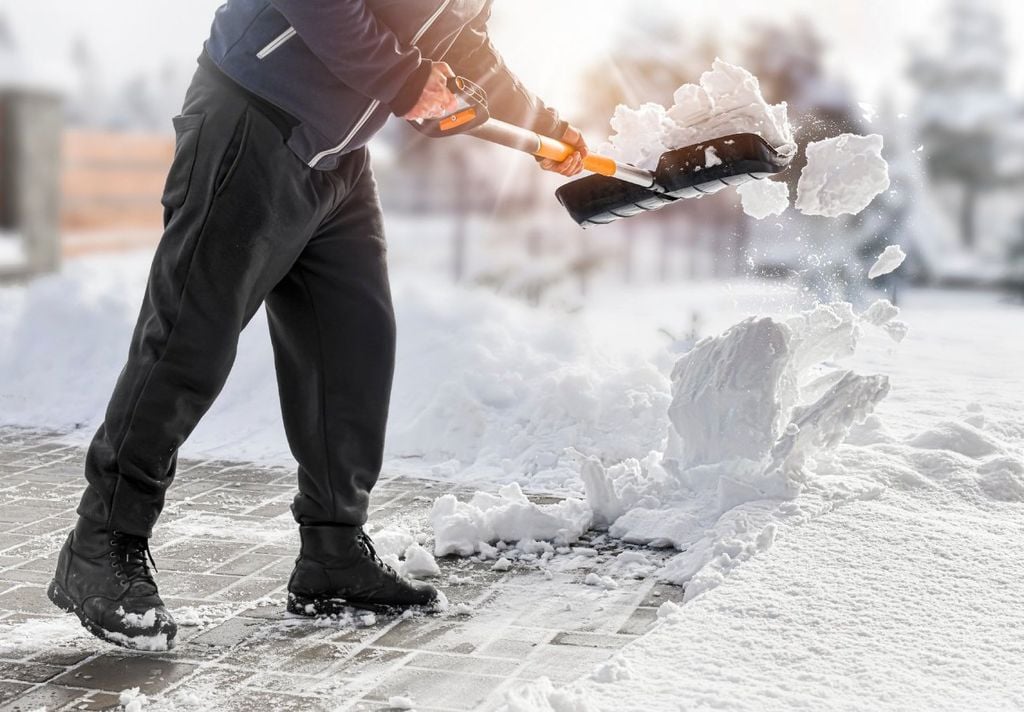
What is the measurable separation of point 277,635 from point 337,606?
0.67 ft

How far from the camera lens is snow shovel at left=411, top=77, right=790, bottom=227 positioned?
313 centimetres

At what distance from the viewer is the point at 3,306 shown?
27.7 ft

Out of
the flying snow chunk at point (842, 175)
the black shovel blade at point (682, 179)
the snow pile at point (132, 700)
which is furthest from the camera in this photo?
the flying snow chunk at point (842, 175)

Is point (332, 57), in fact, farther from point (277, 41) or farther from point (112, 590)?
point (112, 590)

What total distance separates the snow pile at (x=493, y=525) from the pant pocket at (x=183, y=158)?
4.28ft

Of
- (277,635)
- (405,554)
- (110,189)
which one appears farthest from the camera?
(110,189)

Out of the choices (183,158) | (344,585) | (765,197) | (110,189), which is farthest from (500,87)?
(110,189)

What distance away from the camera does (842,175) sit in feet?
12.6

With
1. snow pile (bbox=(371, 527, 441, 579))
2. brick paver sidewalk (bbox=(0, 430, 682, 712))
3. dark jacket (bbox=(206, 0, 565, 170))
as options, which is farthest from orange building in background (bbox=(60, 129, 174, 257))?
dark jacket (bbox=(206, 0, 565, 170))

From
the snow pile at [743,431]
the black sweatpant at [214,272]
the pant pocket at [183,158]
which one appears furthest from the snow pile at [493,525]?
the pant pocket at [183,158]

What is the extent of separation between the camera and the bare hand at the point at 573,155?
10.4ft

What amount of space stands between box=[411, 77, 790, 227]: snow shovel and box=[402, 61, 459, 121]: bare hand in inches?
9.2

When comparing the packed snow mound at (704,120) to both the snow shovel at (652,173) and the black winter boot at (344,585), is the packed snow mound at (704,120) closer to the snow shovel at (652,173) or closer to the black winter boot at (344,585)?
the snow shovel at (652,173)

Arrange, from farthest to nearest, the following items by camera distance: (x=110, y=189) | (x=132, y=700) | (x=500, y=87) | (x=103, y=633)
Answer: (x=110, y=189) → (x=500, y=87) → (x=103, y=633) → (x=132, y=700)
